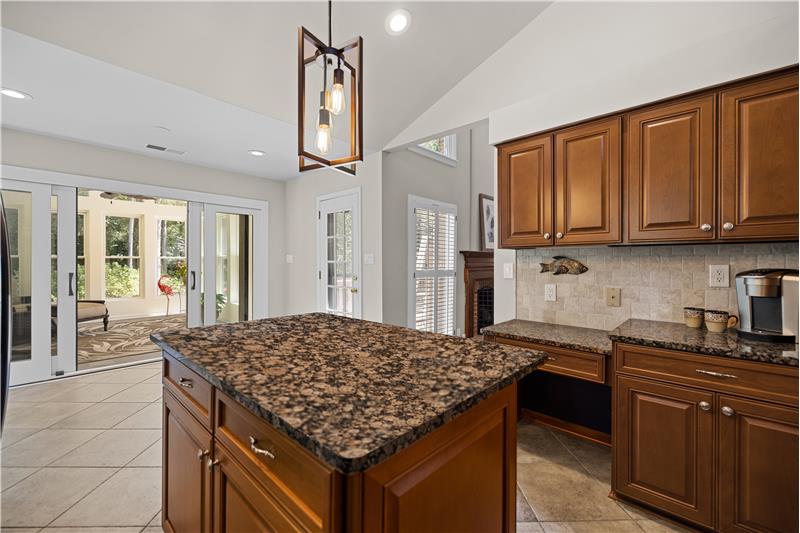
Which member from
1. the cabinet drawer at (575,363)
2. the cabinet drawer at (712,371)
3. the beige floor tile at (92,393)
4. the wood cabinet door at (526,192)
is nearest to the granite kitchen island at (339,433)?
the cabinet drawer at (712,371)

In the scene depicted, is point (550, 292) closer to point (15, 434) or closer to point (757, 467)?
point (757, 467)

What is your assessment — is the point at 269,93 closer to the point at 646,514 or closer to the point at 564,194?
the point at 564,194

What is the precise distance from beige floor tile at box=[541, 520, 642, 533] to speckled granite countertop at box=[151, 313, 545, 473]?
3.48ft

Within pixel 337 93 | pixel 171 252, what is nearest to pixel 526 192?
pixel 337 93

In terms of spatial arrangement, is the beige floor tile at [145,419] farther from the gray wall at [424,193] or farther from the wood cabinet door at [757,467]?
the wood cabinet door at [757,467]

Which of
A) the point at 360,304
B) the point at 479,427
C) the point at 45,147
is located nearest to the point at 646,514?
the point at 479,427

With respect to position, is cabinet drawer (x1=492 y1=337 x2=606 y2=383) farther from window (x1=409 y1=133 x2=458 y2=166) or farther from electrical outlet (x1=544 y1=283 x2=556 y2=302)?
window (x1=409 y1=133 x2=458 y2=166)

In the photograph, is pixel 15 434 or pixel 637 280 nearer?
pixel 637 280

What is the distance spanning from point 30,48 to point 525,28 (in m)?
3.17

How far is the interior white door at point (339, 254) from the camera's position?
414 centimetres

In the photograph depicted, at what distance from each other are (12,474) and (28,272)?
2.22 metres

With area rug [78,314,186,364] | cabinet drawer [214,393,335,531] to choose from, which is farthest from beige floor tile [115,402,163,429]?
cabinet drawer [214,393,335,531]

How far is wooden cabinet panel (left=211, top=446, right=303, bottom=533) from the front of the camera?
83cm

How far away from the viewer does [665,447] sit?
166 centimetres
